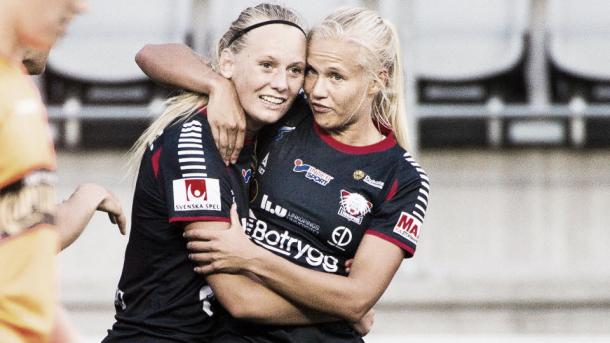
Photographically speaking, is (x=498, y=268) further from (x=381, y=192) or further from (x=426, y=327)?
(x=381, y=192)

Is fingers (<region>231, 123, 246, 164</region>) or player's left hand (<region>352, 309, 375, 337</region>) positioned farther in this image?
player's left hand (<region>352, 309, 375, 337</region>)

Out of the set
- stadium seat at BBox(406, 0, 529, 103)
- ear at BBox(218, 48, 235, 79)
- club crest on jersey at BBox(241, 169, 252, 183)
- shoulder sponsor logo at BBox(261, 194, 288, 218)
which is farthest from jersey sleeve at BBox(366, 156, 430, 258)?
stadium seat at BBox(406, 0, 529, 103)

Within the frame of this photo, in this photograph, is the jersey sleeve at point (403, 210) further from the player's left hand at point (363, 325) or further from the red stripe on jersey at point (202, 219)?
the red stripe on jersey at point (202, 219)

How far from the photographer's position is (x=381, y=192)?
314cm

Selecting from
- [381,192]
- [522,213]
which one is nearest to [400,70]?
[381,192]

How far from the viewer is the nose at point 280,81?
305 centimetres

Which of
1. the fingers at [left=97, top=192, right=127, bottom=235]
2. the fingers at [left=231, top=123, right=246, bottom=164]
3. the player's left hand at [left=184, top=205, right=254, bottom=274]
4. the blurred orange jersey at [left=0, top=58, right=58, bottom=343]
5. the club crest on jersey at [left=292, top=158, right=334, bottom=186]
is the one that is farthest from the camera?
the club crest on jersey at [left=292, top=158, right=334, bottom=186]

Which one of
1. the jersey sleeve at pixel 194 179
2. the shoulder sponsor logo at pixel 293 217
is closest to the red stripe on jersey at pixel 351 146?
the shoulder sponsor logo at pixel 293 217

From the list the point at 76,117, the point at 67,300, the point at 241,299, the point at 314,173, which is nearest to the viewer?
the point at 241,299

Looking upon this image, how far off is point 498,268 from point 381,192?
268 cm

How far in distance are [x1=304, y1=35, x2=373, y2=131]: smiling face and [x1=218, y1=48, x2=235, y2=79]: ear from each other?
0.19 meters

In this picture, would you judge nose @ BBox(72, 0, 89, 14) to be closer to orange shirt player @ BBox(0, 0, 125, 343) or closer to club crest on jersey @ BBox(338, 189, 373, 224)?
orange shirt player @ BBox(0, 0, 125, 343)

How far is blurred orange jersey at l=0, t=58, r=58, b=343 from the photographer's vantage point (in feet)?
5.96

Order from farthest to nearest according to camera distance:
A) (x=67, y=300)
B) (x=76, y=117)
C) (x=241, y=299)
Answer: (x=76, y=117), (x=67, y=300), (x=241, y=299)
